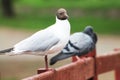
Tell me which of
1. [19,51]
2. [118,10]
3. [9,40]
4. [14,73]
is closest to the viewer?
[19,51]

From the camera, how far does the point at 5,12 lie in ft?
116

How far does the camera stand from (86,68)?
6.59 meters

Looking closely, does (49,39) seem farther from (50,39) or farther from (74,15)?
(74,15)

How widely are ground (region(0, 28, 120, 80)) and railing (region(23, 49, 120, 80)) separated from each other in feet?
10.3

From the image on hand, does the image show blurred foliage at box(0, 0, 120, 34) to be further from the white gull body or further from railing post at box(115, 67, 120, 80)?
the white gull body

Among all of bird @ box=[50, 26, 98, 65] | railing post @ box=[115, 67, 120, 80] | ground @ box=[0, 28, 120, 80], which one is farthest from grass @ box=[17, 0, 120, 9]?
bird @ box=[50, 26, 98, 65]

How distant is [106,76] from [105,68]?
4496 mm

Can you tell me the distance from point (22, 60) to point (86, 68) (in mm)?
12455

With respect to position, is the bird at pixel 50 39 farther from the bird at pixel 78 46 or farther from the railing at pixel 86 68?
the bird at pixel 78 46

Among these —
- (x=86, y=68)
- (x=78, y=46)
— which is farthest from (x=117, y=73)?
(x=86, y=68)

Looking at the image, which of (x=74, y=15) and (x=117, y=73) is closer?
(x=117, y=73)

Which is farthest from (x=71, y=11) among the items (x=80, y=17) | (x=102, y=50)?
(x=102, y=50)

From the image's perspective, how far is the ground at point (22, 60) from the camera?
49.5 ft

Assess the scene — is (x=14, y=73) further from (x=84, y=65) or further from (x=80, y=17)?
(x=80, y=17)
